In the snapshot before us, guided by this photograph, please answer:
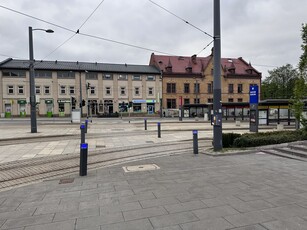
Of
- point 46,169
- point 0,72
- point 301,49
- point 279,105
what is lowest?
point 46,169

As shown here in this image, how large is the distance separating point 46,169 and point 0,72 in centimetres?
4653

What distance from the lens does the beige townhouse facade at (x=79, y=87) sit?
45969 millimetres

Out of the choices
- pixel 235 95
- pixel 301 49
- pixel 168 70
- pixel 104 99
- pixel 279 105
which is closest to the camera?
pixel 301 49

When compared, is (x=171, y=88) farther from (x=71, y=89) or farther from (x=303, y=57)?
(x=303, y=57)

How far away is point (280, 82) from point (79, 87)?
164 ft

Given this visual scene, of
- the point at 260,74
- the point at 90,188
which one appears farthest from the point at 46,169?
the point at 260,74

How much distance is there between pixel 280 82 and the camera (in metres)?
62.3

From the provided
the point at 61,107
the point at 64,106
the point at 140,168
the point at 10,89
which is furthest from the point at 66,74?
the point at 140,168

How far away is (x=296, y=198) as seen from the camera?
14.5 ft

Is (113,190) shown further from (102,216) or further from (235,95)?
(235,95)

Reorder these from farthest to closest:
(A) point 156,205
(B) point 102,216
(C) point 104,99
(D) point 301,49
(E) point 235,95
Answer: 1. (E) point 235,95
2. (C) point 104,99
3. (D) point 301,49
4. (A) point 156,205
5. (B) point 102,216

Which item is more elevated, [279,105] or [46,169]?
[279,105]

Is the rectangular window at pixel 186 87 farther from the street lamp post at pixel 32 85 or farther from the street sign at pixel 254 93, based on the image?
the street lamp post at pixel 32 85

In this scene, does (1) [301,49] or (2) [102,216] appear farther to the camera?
(1) [301,49]
